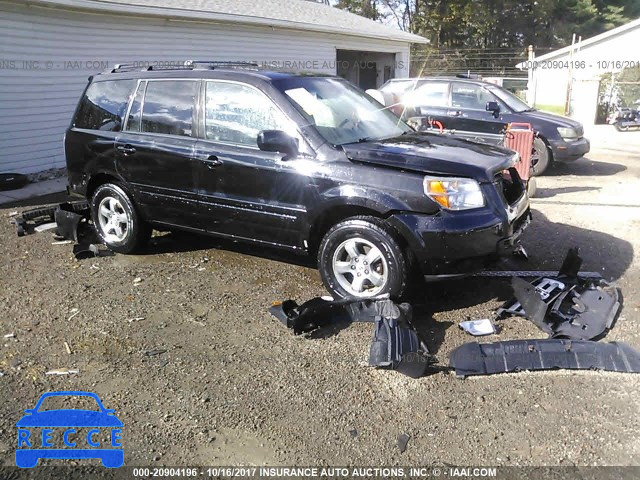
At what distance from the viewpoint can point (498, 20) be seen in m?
43.1

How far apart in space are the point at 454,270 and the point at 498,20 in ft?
145

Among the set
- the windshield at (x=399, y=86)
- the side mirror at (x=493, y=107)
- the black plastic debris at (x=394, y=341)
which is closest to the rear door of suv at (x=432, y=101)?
the windshield at (x=399, y=86)

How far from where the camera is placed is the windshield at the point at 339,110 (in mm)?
4750

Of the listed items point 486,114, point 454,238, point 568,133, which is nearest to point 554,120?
point 568,133

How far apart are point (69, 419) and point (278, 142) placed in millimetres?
2465

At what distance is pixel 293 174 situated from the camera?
459cm

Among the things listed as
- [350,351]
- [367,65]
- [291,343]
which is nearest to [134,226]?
[291,343]

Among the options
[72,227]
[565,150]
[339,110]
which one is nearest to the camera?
[339,110]

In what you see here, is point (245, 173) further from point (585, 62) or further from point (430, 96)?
point (585, 62)

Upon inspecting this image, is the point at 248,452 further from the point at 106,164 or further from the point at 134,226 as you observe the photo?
the point at 106,164

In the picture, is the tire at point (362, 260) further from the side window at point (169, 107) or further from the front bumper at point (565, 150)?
the front bumper at point (565, 150)

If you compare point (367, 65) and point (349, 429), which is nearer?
point (349, 429)

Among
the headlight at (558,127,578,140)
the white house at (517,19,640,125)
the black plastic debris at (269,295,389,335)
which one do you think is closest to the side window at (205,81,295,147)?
the black plastic debris at (269,295,389,335)

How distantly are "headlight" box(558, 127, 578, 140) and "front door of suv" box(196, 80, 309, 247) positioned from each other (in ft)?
23.5
